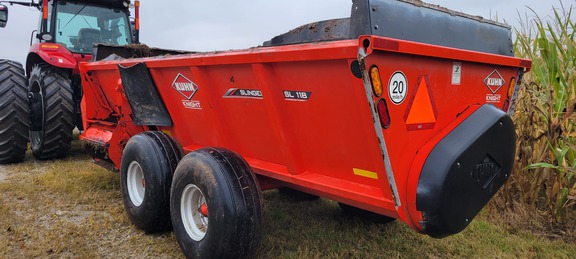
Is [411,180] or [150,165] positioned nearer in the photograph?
[411,180]

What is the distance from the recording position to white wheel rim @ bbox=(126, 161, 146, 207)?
137 inches

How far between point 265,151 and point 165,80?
112 centimetres

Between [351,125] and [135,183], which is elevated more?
[351,125]

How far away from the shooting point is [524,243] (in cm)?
323

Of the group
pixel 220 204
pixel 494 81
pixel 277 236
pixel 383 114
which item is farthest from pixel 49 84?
pixel 494 81

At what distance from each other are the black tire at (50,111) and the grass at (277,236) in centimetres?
148

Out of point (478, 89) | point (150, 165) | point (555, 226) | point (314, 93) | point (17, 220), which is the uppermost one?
point (314, 93)

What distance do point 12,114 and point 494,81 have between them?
5683 mm

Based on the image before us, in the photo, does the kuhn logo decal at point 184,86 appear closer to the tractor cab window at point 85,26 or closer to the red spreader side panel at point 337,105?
the red spreader side panel at point 337,105

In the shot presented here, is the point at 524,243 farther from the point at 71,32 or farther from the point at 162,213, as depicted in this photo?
the point at 71,32

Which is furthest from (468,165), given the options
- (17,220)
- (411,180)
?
(17,220)

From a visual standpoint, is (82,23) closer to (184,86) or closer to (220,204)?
(184,86)

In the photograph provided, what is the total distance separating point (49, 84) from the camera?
5484mm

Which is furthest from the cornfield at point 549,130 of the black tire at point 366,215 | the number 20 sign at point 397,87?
the number 20 sign at point 397,87
